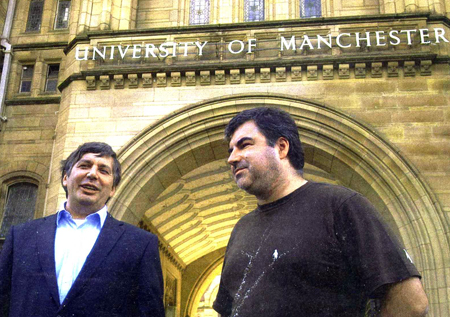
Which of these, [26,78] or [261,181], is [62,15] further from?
[261,181]

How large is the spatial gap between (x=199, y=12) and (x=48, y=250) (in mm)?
10849

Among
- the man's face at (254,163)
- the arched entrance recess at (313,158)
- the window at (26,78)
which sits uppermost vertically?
the window at (26,78)

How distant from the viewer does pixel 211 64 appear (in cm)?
1084

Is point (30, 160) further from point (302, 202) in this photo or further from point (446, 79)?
point (302, 202)

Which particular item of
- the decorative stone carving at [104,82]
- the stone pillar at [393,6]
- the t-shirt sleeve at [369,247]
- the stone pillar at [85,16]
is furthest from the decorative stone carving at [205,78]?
the t-shirt sleeve at [369,247]

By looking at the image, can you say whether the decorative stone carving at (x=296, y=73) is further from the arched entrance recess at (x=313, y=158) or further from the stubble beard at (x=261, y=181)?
the stubble beard at (x=261, y=181)

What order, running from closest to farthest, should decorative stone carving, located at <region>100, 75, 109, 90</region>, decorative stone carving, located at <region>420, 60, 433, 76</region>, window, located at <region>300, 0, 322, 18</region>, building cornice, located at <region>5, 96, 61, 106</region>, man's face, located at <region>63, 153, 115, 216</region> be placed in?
man's face, located at <region>63, 153, 115, 216</region> → decorative stone carving, located at <region>420, 60, 433, 76</region> → decorative stone carving, located at <region>100, 75, 109, 90</region> → window, located at <region>300, 0, 322, 18</region> → building cornice, located at <region>5, 96, 61, 106</region>

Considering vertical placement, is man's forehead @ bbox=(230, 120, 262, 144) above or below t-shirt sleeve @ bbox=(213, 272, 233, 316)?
above

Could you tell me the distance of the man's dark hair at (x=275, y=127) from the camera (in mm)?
2686

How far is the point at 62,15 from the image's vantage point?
15156 millimetres

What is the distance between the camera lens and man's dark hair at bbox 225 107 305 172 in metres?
2.69

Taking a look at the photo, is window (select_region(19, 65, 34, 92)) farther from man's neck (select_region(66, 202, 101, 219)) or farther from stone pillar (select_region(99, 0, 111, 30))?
Answer: man's neck (select_region(66, 202, 101, 219))

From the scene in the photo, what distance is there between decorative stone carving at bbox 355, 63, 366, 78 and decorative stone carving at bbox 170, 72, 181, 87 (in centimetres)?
344

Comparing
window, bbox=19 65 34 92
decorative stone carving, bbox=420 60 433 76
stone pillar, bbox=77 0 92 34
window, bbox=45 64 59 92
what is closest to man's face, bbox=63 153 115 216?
decorative stone carving, bbox=420 60 433 76
